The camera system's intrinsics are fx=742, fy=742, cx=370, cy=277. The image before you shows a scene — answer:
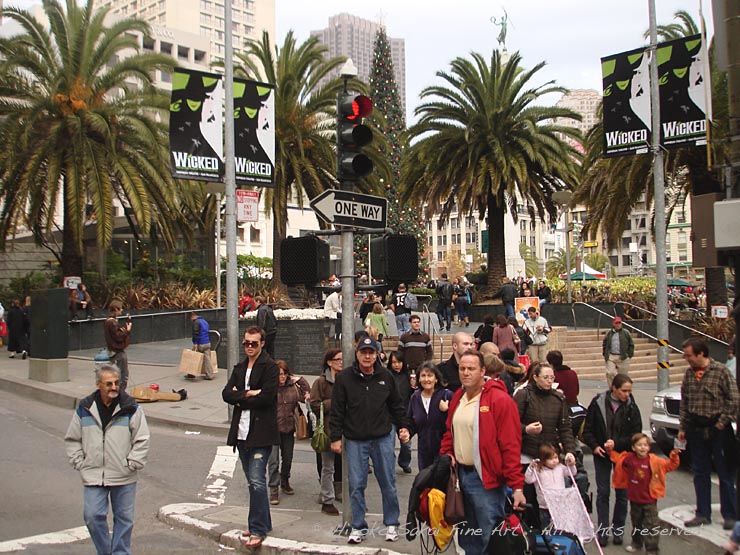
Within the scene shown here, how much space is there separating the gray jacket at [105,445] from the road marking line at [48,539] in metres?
1.63

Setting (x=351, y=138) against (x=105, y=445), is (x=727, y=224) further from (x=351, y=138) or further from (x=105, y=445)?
(x=105, y=445)

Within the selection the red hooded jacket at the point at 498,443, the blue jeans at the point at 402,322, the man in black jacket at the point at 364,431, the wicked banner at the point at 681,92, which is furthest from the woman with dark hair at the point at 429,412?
the blue jeans at the point at 402,322

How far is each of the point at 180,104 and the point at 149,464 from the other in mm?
5853

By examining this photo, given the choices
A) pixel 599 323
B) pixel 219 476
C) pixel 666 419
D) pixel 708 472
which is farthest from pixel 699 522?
pixel 599 323

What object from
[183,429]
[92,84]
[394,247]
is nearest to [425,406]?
[394,247]

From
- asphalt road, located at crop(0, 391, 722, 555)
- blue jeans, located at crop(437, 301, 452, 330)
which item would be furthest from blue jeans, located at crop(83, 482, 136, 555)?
blue jeans, located at crop(437, 301, 452, 330)

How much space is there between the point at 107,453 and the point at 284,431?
302 centimetres

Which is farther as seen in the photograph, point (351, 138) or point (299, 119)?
point (299, 119)

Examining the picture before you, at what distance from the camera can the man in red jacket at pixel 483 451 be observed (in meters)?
5.19

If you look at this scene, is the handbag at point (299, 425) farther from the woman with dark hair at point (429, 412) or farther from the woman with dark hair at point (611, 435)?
the woman with dark hair at point (611, 435)

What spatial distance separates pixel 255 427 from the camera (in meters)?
6.47

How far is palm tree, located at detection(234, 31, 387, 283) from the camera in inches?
960

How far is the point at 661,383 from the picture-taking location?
12.8m

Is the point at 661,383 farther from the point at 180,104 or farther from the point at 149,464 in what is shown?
the point at 180,104
